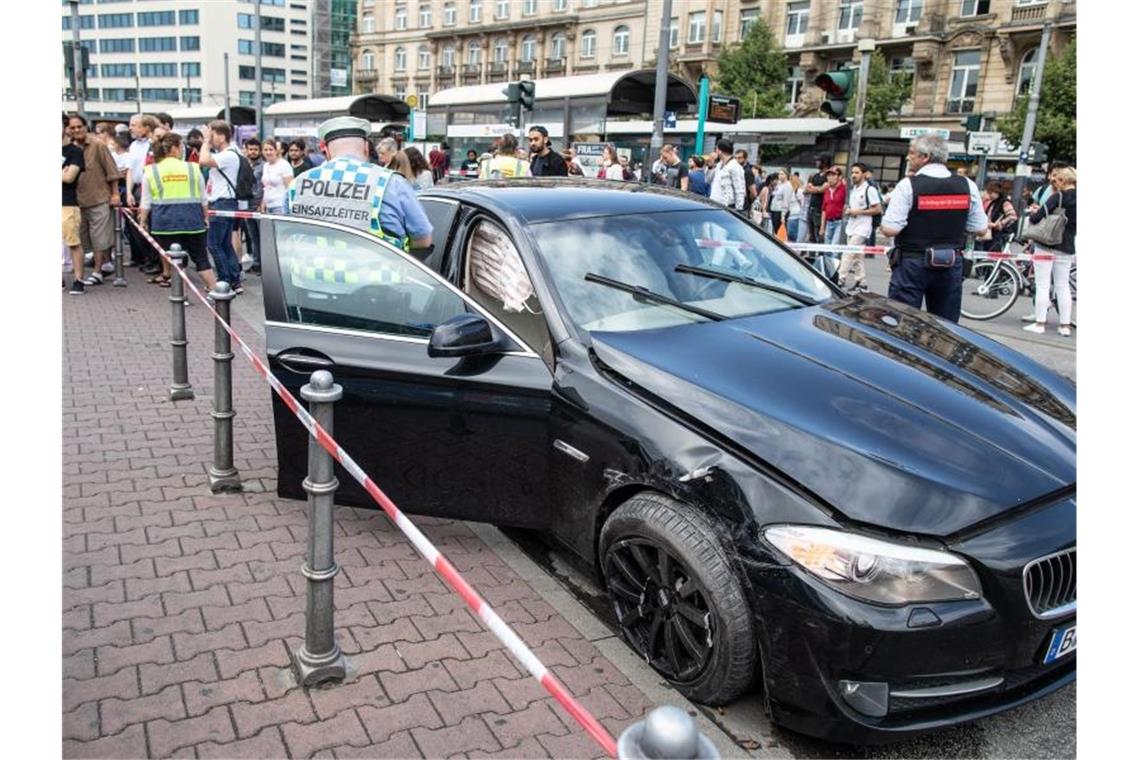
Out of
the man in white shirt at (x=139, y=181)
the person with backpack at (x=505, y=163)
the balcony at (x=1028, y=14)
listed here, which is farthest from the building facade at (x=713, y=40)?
the man in white shirt at (x=139, y=181)

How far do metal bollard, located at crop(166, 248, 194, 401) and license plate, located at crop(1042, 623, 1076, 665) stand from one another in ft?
17.3

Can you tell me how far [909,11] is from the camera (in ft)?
158

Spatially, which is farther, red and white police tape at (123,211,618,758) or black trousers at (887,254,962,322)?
black trousers at (887,254,962,322)

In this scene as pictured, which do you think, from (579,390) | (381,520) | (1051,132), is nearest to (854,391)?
(579,390)

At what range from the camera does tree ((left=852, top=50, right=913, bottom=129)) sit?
43.4m

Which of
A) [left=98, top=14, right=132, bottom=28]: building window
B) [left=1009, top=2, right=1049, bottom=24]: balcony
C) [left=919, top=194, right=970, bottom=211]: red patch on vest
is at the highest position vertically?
[left=98, top=14, right=132, bottom=28]: building window

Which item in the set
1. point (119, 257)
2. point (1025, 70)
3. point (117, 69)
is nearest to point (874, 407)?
point (119, 257)

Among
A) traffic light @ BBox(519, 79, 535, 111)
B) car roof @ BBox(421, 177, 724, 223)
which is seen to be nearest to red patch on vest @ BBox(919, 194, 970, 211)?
car roof @ BBox(421, 177, 724, 223)

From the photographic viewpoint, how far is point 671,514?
2.84 meters

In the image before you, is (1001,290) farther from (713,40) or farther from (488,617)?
(713,40)

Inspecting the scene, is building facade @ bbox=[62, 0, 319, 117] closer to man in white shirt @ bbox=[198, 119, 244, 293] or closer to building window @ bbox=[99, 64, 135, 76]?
building window @ bbox=[99, 64, 135, 76]

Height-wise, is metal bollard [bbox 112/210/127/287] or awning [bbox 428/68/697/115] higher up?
awning [bbox 428/68/697/115]

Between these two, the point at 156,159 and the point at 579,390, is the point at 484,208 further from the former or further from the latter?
the point at 156,159

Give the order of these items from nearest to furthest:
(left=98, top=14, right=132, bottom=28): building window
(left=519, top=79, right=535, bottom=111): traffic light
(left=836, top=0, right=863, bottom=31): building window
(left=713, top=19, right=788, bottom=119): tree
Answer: (left=519, top=79, right=535, bottom=111): traffic light < (left=713, top=19, right=788, bottom=119): tree < (left=836, top=0, right=863, bottom=31): building window < (left=98, top=14, right=132, bottom=28): building window
